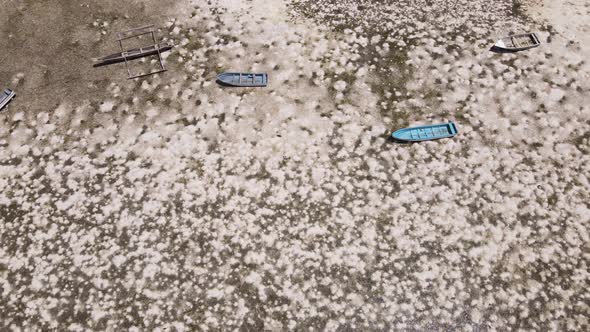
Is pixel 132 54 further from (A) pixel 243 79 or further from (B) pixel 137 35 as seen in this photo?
(A) pixel 243 79

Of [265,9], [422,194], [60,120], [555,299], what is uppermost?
[265,9]

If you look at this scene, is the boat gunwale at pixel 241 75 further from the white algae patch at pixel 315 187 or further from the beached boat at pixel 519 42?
the beached boat at pixel 519 42

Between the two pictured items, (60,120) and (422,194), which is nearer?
(422,194)

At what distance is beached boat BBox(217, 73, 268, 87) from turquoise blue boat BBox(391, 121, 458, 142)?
416 cm

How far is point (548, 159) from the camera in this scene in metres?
11.1

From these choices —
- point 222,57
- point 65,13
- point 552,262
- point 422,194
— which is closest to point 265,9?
point 222,57

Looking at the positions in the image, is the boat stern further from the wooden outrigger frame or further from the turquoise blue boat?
the wooden outrigger frame

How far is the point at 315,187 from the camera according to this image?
10758mm

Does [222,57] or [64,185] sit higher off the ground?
[222,57]

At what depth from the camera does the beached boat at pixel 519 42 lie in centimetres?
1303

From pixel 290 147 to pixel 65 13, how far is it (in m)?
9.74

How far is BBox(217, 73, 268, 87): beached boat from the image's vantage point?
495 inches

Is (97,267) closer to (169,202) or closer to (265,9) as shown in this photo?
(169,202)

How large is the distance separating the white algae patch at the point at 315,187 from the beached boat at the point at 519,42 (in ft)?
0.92
